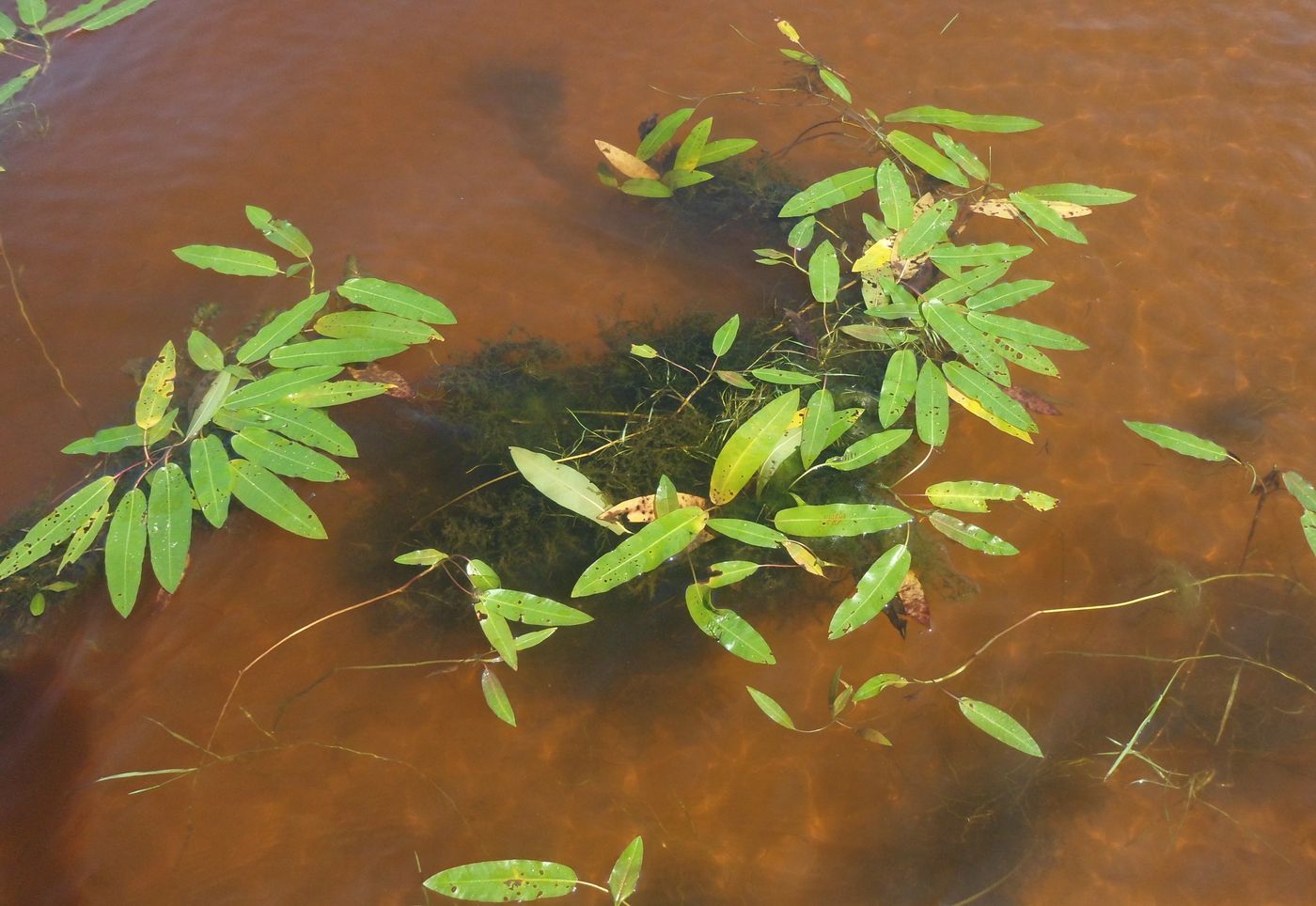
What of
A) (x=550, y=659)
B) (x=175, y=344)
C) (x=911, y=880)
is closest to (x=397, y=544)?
(x=550, y=659)

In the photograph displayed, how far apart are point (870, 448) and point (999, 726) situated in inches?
33.8

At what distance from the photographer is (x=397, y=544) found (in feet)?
8.65

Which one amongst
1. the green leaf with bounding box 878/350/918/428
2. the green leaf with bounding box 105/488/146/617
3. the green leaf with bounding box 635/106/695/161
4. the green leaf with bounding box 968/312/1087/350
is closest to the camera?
the green leaf with bounding box 105/488/146/617

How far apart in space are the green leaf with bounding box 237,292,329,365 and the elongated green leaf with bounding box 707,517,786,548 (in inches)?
58.8

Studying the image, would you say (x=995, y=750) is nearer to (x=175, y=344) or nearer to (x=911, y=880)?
(x=911, y=880)

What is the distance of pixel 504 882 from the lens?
2.06 m

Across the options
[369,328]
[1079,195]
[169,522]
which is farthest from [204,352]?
[1079,195]

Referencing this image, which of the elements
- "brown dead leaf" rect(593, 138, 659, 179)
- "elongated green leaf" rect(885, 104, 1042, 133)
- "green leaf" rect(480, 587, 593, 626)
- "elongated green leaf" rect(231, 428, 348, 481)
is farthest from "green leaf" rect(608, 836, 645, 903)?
"elongated green leaf" rect(885, 104, 1042, 133)

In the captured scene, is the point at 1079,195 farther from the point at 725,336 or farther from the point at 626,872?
the point at 626,872

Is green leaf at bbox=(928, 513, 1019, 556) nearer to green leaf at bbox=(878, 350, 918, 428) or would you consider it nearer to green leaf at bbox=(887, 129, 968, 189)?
green leaf at bbox=(878, 350, 918, 428)

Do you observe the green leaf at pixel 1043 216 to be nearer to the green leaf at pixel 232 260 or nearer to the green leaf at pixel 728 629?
the green leaf at pixel 728 629

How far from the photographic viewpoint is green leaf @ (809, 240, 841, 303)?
9.34 ft

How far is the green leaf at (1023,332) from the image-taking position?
266cm

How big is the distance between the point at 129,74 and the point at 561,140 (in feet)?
6.35
